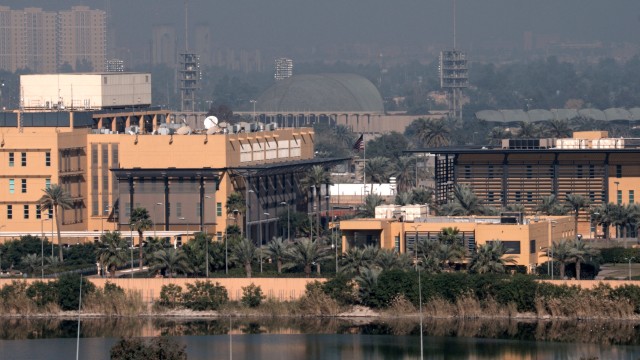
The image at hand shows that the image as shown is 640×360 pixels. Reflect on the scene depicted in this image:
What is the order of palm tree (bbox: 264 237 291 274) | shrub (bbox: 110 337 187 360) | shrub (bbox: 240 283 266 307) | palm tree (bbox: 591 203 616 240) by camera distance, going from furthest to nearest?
1. palm tree (bbox: 591 203 616 240)
2. palm tree (bbox: 264 237 291 274)
3. shrub (bbox: 240 283 266 307)
4. shrub (bbox: 110 337 187 360)

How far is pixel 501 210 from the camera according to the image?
431ft

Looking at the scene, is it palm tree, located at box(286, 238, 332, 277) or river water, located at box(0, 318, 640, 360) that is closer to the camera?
river water, located at box(0, 318, 640, 360)

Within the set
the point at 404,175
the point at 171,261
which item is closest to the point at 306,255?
the point at 171,261

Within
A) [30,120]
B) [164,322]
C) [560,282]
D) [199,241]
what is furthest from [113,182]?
[560,282]

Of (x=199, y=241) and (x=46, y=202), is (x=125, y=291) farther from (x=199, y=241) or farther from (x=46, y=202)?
(x=46, y=202)

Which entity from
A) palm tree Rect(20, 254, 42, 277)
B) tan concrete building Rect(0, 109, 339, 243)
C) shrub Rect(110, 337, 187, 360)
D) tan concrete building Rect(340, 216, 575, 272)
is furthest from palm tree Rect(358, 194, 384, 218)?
shrub Rect(110, 337, 187, 360)

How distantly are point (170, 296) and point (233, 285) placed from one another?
349 centimetres

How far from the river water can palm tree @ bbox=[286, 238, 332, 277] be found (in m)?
6.78

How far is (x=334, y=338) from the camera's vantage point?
100688 mm

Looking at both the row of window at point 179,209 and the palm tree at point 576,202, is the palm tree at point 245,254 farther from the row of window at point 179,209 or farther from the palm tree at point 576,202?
the palm tree at point 576,202

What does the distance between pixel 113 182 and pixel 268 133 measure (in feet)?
43.6

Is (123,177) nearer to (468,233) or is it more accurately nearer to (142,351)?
(468,233)

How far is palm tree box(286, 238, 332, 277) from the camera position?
371ft

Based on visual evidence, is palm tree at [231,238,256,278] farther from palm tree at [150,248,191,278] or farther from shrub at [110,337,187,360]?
shrub at [110,337,187,360]
